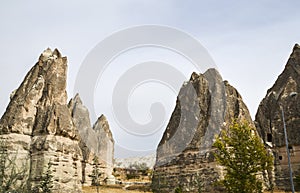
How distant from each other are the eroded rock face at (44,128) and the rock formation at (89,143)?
17.0m

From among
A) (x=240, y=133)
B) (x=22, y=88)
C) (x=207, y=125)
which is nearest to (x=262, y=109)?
(x=207, y=125)

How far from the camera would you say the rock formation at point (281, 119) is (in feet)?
151

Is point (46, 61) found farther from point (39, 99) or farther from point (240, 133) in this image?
point (240, 133)

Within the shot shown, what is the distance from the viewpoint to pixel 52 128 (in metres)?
32.9

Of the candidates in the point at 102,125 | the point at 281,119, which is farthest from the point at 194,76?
the point at 102,125

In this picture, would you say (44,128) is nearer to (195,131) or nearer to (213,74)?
(195,131)

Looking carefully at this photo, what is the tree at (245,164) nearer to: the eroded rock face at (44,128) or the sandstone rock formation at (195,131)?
the eroded rock face at (44,128)

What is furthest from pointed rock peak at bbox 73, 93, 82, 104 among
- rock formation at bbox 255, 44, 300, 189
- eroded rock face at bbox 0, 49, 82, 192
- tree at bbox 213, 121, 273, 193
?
tree at bbox 213, 121, 273, 193

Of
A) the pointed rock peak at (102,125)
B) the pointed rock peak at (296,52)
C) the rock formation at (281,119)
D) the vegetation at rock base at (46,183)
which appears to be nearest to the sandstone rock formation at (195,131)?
the rock formation at (281,119)

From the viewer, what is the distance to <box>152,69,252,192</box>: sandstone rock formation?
137 ft

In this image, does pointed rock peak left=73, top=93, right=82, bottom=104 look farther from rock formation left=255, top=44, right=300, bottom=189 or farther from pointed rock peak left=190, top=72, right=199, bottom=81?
rock formation left=255, top=44, right=300, bottom=189

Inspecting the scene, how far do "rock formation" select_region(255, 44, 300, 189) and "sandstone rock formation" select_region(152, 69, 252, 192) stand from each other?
18.8ft

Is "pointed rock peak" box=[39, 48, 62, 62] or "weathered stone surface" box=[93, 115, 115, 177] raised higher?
"pointed rock peak" box=[39, 48, 62, 62]

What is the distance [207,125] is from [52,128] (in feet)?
65.1
